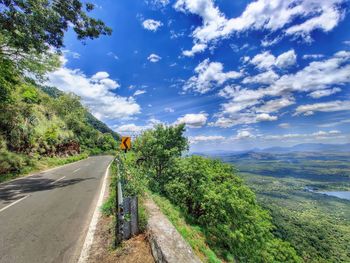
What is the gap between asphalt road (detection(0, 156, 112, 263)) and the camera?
4.58m

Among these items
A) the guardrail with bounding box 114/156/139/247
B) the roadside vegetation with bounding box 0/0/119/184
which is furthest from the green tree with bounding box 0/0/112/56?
the guardrail with bounding box 114/156/139/247

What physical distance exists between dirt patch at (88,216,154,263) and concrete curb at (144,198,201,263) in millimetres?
183

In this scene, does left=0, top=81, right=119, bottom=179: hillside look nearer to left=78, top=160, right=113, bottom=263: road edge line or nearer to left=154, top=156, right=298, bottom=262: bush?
left=78, top=160, right=113, bottom=263: road edge line

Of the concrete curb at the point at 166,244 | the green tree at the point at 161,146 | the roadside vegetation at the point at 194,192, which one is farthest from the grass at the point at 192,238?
the green tree at the point at 161,146

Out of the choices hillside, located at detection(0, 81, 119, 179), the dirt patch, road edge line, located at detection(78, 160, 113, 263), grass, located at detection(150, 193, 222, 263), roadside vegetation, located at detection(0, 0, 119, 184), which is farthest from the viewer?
hillside, located at detection(0, 81, 119, 179)

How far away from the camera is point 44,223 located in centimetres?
627

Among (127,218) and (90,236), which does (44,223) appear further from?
(127,218)

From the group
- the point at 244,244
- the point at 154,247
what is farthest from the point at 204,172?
the point at 154,247

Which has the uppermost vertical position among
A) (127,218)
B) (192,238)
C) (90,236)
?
(127,218)

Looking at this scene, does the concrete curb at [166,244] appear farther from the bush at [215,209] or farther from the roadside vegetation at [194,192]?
the bush at [215,209]

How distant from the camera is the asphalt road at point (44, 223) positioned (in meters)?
4.58

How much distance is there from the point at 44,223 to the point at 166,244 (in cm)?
439

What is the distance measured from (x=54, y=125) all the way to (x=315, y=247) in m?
75.3

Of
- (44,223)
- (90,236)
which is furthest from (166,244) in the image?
(44,223)
